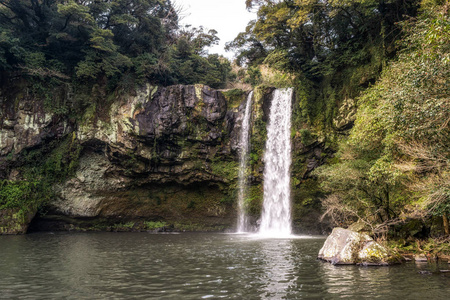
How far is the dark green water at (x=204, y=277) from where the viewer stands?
620 cm

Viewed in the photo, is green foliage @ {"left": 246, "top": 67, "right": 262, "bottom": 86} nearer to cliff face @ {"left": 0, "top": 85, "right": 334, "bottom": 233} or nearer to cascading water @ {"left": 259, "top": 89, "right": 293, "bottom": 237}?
cliff face @ {"left": 0, "top": 85, "right": 334, "bottom": 233}

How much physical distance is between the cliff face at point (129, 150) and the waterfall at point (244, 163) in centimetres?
44

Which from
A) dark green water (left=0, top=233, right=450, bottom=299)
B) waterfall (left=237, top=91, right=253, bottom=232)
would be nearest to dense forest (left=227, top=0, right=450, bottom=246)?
dark green water (left=0, top=233, right=450, bottom=299)

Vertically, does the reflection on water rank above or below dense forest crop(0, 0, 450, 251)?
below

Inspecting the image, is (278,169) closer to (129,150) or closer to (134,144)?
(134,144)

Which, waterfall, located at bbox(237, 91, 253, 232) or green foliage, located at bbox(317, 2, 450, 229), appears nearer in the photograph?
green foliage, located at bbox(317, 2, 450, 229)

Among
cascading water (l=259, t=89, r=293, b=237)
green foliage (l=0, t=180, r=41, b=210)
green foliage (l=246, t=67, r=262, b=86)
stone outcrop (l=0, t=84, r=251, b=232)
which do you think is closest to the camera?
green foliage (l=0, t=180, r=41, b=210)

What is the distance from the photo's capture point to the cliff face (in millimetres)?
21469

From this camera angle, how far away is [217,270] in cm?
838

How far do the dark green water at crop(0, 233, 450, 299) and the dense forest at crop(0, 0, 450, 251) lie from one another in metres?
4.18

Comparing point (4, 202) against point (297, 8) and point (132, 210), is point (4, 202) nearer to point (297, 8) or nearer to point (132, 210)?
point (132, 210)

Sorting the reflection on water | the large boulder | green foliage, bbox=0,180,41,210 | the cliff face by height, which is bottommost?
the reflection on water

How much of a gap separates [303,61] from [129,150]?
46.4ft

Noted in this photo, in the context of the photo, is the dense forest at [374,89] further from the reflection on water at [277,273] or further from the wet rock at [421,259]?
the reflection on water at [277,273]
